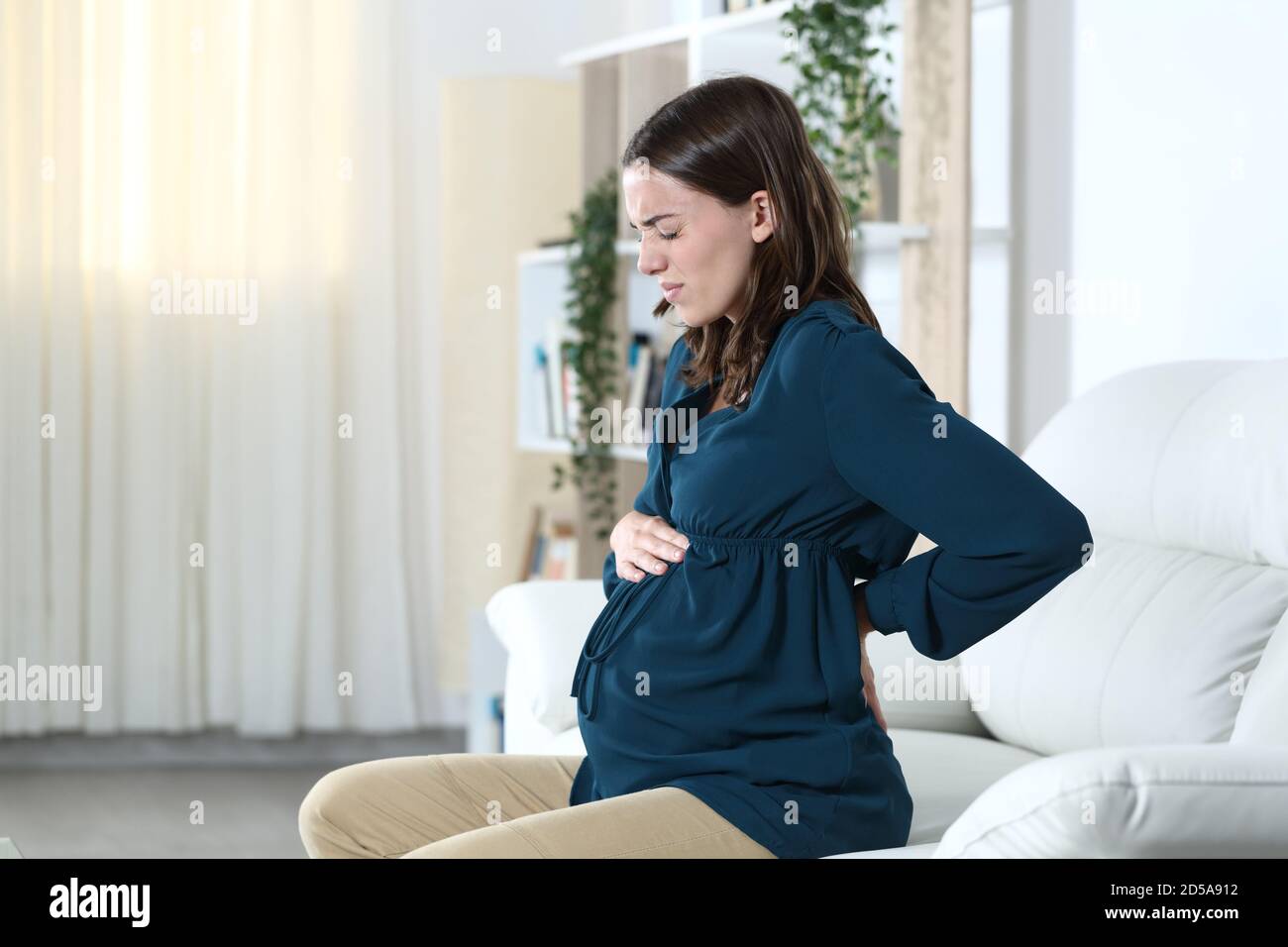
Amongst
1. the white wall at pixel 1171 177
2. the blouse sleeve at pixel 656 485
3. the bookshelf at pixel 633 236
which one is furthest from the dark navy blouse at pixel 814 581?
the bookshelf at pixel 633 236

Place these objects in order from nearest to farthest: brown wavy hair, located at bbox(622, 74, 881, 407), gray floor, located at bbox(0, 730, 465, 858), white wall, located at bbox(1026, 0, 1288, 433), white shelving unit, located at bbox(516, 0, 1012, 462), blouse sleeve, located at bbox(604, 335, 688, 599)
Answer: brown wavy hair, located at bbox(622, 74, 881, 407), blouse sleeve, located at bbox(604, 335, 688, 599), white wall, located at bbox(1026, 0, 1288, 433), white shelving unit, located at bbox(516, 0, 1012, 462), gray floor, located at bbox(0, 730, 465, 858)

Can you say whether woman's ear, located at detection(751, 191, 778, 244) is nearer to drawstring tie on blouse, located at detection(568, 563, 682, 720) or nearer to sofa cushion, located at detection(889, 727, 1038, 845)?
drawstring tie on blouse, located at detection(568, 563, 682, 720)

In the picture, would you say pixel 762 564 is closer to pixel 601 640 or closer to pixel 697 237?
pixel 601 640

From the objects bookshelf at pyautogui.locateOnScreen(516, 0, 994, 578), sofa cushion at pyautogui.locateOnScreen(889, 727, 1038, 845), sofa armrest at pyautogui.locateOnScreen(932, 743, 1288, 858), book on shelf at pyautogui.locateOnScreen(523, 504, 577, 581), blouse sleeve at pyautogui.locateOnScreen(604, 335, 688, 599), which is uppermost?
bookshelf at pyautogui.locateOnScreen(516, 0, 994, 578)

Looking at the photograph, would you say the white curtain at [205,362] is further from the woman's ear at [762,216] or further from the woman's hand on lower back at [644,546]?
the woman's ear at [762,216]

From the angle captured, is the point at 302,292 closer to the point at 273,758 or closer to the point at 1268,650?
the point at 273,758

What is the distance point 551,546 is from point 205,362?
0.99 metres

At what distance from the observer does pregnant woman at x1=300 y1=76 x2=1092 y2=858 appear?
43.4 inches

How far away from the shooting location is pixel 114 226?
341 centimetres

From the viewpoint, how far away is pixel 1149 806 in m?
0.90

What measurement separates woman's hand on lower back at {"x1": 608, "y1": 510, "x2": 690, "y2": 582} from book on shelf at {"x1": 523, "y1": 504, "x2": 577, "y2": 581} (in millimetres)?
1926

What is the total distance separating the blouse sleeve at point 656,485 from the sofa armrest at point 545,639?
32cm

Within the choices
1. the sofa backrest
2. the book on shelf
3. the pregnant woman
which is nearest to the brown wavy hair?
the pregnant woman
